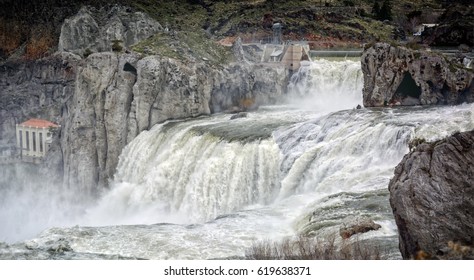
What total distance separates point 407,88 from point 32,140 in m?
21.6

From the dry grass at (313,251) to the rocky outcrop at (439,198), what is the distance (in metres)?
1.12

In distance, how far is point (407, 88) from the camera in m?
25.5

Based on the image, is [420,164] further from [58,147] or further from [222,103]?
[58,147]

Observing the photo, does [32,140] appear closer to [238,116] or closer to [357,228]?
[238,116]

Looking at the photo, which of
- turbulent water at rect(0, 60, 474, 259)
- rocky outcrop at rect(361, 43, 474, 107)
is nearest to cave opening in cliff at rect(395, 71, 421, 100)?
rocky outcrop at rect(361, 43, 474, 107)

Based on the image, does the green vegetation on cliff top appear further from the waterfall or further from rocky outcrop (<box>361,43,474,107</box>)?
rocky outcrop (<box>361,43,474,107</box>)

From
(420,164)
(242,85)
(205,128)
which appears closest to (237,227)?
(420,164)

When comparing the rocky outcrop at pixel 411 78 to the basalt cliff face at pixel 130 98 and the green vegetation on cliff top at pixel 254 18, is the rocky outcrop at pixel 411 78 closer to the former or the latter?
the green vegetation on cliff top at pixel 254 18

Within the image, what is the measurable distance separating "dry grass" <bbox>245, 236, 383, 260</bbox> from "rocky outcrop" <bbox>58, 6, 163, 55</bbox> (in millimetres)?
27860

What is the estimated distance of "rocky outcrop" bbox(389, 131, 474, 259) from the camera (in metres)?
9.32

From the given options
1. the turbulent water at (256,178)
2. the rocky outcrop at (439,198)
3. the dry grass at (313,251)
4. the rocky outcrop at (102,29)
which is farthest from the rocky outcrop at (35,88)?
the rocky outcrop at (439,198)

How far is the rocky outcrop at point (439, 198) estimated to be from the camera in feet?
30.6

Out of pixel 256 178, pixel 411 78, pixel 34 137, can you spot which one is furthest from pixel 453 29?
pixel 34 137

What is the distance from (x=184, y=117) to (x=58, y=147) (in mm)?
7873
